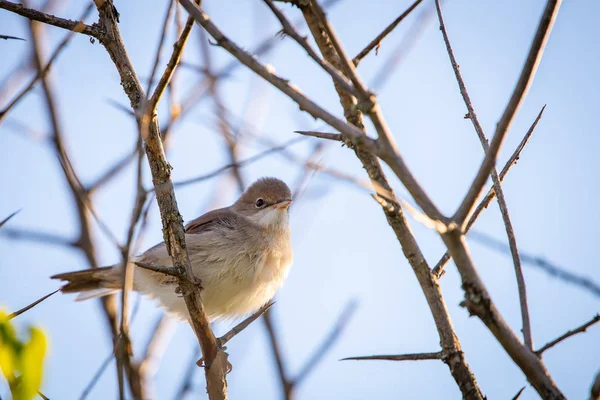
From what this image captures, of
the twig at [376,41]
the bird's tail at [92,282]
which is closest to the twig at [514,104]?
the twig at [376,41]

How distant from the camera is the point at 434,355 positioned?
2844 mm

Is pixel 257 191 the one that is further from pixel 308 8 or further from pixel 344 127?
pixel 344 127

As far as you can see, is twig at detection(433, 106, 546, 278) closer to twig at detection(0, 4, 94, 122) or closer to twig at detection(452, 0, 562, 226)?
twig at detection(452, 0, 562, 226)

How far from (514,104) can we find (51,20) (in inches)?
95.9

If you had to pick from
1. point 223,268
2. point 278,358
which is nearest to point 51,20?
point 223,268

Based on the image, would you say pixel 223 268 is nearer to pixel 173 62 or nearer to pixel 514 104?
pixel 173 62

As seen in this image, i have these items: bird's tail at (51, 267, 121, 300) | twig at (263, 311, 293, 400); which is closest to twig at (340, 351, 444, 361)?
twig at (263, 311, 293, 400)

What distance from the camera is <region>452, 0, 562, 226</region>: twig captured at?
6.64 feet

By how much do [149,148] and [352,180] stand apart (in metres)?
1.54

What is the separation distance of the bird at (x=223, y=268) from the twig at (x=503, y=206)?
317 cm

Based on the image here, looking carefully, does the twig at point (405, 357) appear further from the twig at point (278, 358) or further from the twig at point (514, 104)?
the twig at point (278, 358)

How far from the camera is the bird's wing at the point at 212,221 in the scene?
6.10 m

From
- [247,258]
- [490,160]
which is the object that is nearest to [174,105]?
[247,258]

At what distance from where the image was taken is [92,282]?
6.29 meters
